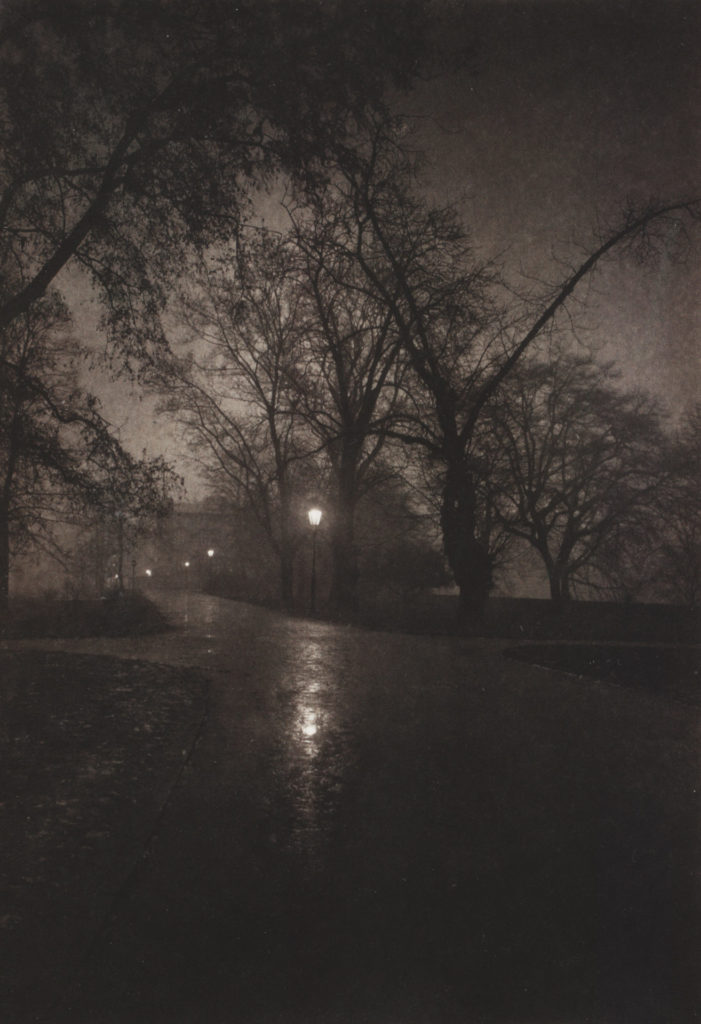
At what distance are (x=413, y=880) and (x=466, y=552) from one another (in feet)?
51.4

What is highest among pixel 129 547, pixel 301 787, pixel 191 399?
pixel 191 399

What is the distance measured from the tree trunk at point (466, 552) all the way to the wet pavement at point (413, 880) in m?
11.4

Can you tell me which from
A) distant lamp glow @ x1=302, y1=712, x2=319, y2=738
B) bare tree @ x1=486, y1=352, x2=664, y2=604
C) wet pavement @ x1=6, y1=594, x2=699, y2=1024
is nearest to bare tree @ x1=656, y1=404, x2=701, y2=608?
bare tree @ x1=486, y1=352, x2=664, y2=604

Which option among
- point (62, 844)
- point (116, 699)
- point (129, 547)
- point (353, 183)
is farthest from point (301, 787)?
point (129, 547)

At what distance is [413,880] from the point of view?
3781mm

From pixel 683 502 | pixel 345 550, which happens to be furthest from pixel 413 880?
pixel 683 502

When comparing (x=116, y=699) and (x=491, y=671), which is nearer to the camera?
(x=116, y=699)

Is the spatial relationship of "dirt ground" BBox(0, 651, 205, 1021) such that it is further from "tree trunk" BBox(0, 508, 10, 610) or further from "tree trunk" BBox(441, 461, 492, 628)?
"tree trunk" BBox(441, 461, 492, 628)

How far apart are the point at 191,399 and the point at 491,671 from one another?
68.0ft

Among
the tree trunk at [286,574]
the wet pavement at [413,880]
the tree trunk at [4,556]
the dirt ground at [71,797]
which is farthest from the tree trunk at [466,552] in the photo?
the tree trunk at [286,574]

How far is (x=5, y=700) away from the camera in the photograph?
778cm

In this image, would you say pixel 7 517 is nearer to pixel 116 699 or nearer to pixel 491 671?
pixel 116 699

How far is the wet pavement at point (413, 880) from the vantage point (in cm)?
279

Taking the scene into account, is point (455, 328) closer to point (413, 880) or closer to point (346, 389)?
point (346, 389)
